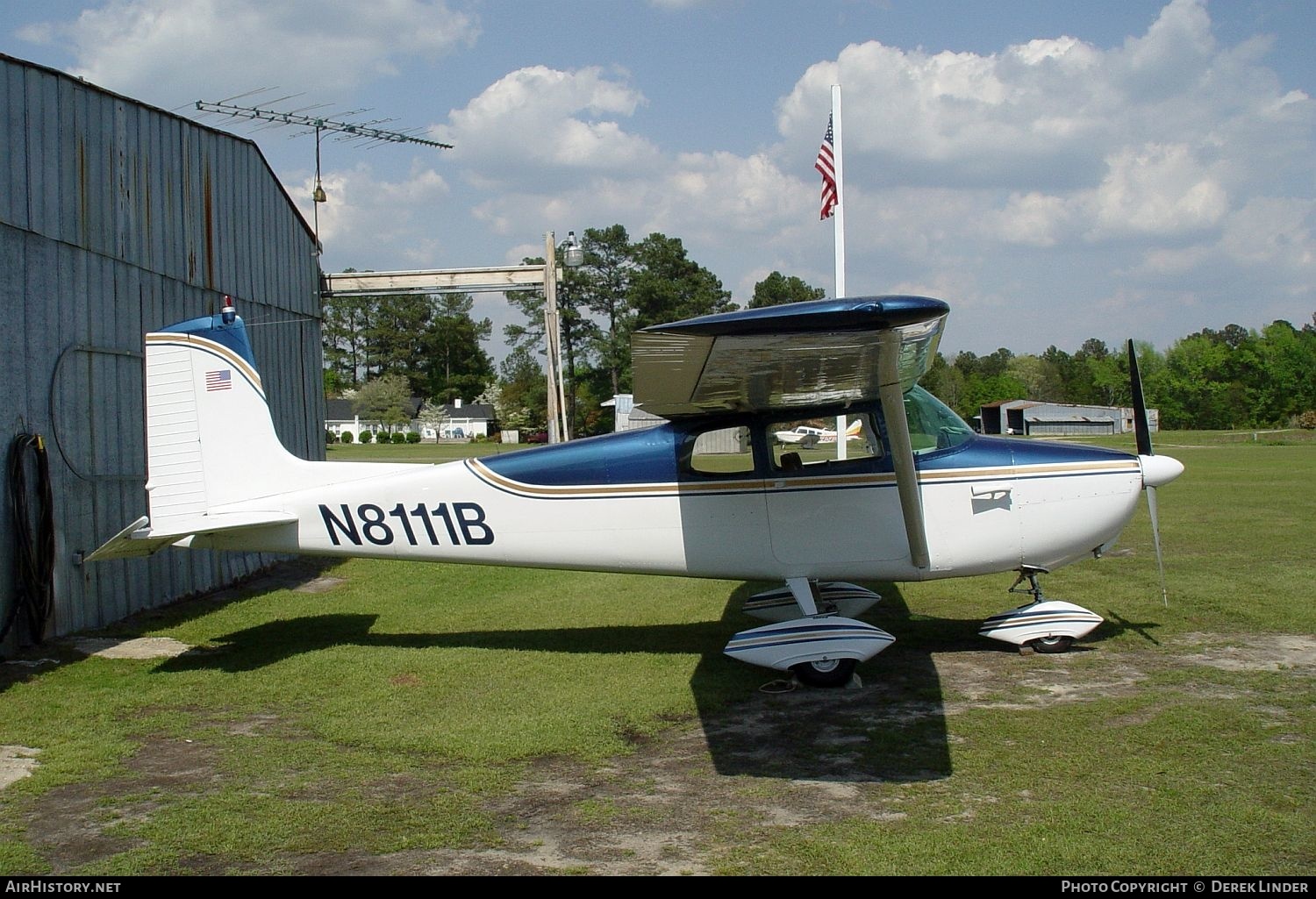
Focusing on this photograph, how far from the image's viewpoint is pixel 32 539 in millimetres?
7727

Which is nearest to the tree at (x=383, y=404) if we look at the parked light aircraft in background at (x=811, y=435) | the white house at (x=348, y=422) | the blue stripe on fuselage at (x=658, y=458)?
the white house at (x=348, y=422)

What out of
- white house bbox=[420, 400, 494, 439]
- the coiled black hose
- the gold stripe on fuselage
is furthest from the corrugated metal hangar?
white house bbox=[420, 400, 494, 439]

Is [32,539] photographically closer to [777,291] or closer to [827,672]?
[827,672]

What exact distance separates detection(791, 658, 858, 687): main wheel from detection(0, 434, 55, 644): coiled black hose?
237 inches

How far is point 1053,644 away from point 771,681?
222 cm

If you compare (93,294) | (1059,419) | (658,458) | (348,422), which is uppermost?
(348,422)

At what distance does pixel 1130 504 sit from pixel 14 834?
7.09 metres

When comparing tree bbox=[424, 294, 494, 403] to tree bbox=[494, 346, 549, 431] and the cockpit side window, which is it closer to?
tree bbox=[494, 346, 549, 431]

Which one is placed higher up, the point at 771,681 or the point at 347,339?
the point at 347,339

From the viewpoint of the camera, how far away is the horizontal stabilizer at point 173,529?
690cm

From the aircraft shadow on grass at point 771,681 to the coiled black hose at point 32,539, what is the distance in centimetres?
122

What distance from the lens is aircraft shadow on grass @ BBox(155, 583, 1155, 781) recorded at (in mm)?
5094

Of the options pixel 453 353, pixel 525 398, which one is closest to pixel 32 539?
pixel 525 398

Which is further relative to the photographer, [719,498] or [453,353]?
[453,353]
